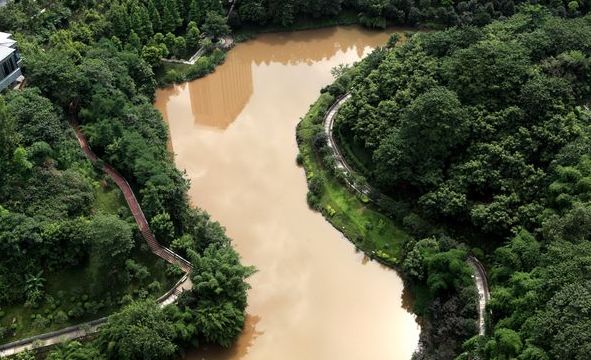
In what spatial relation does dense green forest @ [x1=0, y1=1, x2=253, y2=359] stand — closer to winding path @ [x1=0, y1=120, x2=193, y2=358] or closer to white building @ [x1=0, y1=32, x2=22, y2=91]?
winding path @ [x1=0, y1=120, x2=193, y2=358]

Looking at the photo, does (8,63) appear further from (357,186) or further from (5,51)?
(357,186)

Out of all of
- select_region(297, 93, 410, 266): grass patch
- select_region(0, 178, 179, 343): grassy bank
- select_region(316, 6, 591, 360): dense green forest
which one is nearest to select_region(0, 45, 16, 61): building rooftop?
select_region(0, 178, 179, 343): grassy bank

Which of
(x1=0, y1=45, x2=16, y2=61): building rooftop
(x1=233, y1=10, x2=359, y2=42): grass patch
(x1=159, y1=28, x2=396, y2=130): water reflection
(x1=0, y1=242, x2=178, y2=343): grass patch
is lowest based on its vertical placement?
(x1=0, y1=242, x2=178, y2=343): grass patch

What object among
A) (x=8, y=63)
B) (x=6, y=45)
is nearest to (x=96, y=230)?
(x=8, y=63)

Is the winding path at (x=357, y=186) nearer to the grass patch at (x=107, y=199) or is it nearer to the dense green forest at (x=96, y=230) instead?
the dense green forest at (x=96, y=230)

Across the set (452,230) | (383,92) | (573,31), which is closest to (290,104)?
(383,92)

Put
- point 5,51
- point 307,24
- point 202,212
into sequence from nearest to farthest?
point 202,212
point 5,51
point 307,24

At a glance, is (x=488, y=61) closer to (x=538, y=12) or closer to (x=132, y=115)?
(x=538, y=12)
